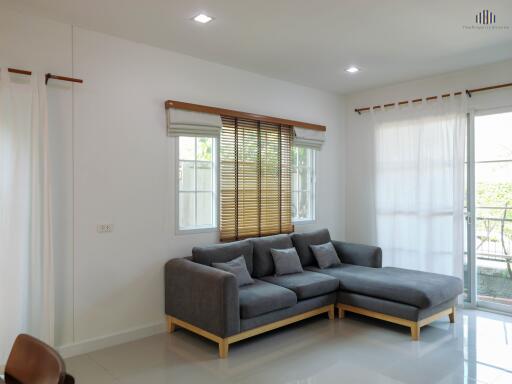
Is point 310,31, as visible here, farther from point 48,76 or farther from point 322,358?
point 322,358

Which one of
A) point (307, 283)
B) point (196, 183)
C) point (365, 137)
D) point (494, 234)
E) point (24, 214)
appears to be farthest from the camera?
point (365, 137)

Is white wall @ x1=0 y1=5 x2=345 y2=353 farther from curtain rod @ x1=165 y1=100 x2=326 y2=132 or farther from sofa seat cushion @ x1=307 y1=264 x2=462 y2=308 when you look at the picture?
sofa seat cushion @ x1=307 y1=264 x2=462 y2=308

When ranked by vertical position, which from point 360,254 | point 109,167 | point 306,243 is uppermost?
point 109,167

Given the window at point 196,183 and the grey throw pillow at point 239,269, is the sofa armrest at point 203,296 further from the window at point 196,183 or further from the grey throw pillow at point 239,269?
the window at point 196,183

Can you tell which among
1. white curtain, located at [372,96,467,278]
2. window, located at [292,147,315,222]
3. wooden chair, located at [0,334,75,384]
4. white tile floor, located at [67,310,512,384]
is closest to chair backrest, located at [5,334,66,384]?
wooden chair, located at [0,334,75,384]

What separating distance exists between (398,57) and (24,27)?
3597mm

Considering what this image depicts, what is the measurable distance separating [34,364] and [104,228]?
7.61 feet

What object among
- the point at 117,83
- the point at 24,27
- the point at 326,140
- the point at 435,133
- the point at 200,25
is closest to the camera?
the point at 24,27

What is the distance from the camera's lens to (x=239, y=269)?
4008mm

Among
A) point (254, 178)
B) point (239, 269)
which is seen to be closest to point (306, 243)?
point (254, 178)

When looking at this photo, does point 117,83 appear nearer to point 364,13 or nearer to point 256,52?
point 256,52

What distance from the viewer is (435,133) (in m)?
4.98

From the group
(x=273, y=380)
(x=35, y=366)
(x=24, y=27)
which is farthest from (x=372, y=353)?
(x=24, y=27)

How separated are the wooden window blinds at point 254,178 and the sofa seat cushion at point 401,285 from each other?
96 cm
